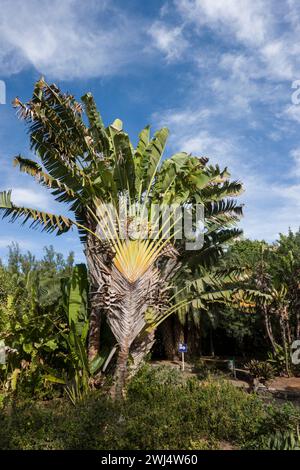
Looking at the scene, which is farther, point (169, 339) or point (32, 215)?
point (169, 339)

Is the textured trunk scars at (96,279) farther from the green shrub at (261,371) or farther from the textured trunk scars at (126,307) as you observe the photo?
the green shrub at (261,371)

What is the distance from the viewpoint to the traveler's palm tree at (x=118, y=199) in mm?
8609

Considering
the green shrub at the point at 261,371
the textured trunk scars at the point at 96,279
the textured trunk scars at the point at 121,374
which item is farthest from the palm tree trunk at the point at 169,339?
the textured trunk scars at the point at 121,374

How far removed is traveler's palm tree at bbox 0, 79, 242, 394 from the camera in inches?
339

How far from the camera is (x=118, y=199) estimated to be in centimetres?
984

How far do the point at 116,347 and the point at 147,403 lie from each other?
1.90 meters

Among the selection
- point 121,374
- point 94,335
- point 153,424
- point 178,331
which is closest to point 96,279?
point 94,335

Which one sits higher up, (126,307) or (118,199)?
(118,199)

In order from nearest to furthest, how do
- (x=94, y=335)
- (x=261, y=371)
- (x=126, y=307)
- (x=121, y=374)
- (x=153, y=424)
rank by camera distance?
(x=153, y=424), (x=121, y=374), (x=126, y=307), (x=94, y=335), (x=261, y=371)

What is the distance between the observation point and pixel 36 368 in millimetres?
9562

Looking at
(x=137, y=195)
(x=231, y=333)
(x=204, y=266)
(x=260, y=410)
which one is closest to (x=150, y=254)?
(x=137, y=195)

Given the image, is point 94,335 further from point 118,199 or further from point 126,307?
point 118,199

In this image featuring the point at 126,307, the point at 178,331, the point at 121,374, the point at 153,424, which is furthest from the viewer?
the point at 178,331
